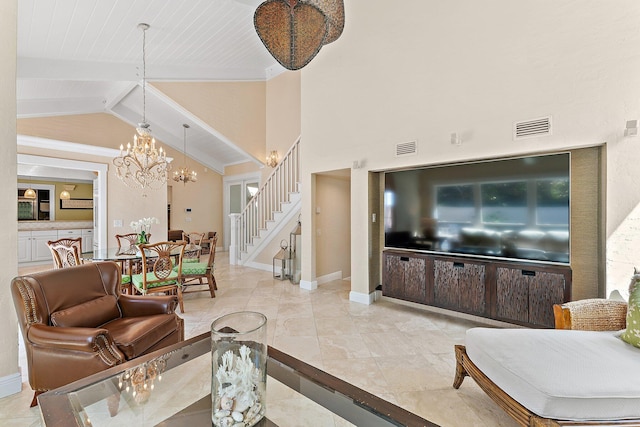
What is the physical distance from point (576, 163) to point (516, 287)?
140 centimetres

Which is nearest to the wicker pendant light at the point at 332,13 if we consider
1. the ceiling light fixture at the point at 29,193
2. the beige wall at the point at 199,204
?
the beige wall at the point at 199,204

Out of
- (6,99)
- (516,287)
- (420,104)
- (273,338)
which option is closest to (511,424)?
(516,287)

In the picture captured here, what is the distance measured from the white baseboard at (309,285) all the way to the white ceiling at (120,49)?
4.41 m

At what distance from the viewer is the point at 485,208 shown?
10.8ft

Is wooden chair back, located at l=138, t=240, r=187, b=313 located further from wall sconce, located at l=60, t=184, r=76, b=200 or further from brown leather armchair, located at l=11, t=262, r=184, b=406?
wall sconce, located at l=60, t=184, r=76, b=200

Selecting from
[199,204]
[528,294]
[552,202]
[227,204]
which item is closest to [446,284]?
[528,294]

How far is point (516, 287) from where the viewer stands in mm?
2998

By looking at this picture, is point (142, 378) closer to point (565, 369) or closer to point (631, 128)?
point (565, 369)

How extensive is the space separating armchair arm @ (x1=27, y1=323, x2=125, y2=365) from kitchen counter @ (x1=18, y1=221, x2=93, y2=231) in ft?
25.4

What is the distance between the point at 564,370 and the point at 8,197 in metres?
3.95

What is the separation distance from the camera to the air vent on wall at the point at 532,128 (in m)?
2.86

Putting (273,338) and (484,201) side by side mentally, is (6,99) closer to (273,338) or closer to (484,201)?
(273,338)

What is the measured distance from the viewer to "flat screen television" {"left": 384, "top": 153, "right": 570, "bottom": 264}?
9.44 ft

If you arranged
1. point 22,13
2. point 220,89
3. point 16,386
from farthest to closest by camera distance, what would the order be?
point 220,89, point 22,13, point 16,386
